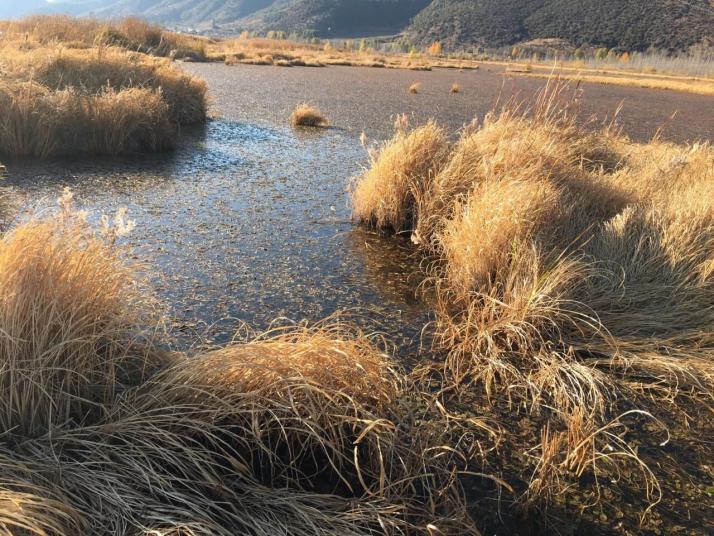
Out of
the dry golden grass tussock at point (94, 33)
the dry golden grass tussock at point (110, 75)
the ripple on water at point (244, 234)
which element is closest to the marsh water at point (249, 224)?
the ripple on water at point (244, 234)

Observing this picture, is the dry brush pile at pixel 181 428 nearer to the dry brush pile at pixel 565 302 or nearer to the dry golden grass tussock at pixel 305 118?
the dry brush pile at pixel 565 302

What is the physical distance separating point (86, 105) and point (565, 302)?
17.6 feet

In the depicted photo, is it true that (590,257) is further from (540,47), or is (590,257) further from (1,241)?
(540,47)

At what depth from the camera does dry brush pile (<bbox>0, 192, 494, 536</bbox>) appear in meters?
1.31

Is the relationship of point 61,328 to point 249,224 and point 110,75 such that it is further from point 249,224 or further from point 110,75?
point 110,75

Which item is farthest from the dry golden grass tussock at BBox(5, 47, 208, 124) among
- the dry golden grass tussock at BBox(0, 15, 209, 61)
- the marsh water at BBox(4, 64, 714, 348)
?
the dry golden grass tussock at BBox(0, 15, 209, 61)

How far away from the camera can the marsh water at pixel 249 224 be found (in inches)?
108

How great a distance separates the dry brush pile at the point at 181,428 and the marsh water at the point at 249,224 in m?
0.64

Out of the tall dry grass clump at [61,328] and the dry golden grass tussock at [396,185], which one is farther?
the dry golden grass tussock at [396,185]

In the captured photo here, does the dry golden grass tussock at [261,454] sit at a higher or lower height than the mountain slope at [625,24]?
lower

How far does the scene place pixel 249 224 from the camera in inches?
152

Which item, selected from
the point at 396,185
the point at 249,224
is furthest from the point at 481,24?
the point at 249,224

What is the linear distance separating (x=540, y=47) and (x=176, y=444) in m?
55.5

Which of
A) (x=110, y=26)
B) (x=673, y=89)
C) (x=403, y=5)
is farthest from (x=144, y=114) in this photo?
(x=403, y=5)
